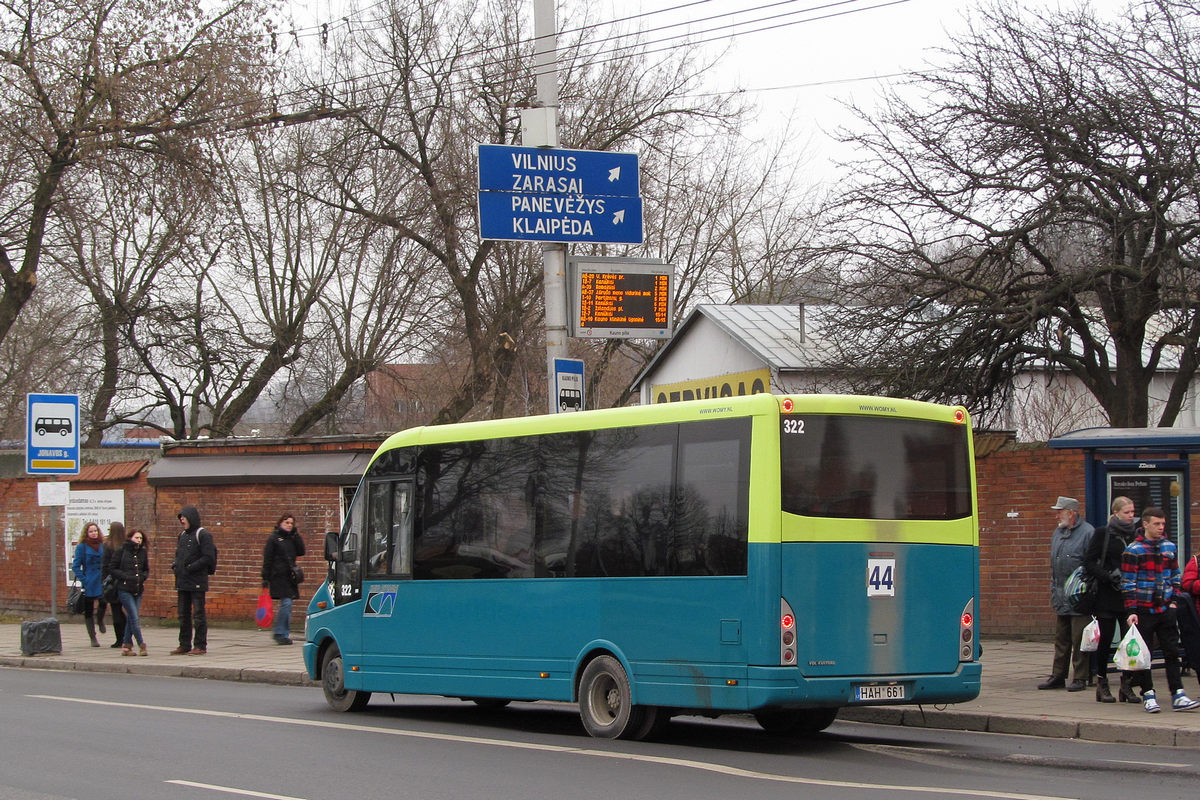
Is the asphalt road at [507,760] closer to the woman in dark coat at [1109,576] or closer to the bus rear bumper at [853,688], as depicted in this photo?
the bus rear bumper at [853,688]

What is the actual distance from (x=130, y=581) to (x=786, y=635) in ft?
42.1

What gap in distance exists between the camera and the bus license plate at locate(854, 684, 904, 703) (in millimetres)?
9984

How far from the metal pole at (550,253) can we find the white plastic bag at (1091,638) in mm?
5889

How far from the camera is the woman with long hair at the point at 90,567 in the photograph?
21500mm

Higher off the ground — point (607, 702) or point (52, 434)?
point (52, 434)

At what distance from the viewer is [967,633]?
1067cm

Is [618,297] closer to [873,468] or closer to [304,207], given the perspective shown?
[873,468]

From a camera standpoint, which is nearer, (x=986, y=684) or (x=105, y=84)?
(x=986, y=684)

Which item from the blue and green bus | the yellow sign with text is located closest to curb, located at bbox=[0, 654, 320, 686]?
the blue and green bus

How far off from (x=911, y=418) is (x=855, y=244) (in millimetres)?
11894

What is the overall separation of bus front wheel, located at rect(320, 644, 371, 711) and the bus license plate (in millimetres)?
5555

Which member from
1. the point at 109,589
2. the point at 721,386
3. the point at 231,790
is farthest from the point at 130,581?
the point at 721,386

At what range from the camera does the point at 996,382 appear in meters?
22.0

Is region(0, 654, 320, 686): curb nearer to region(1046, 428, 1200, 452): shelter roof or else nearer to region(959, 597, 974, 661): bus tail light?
region(959, 597, 974, 661): bus tail light
